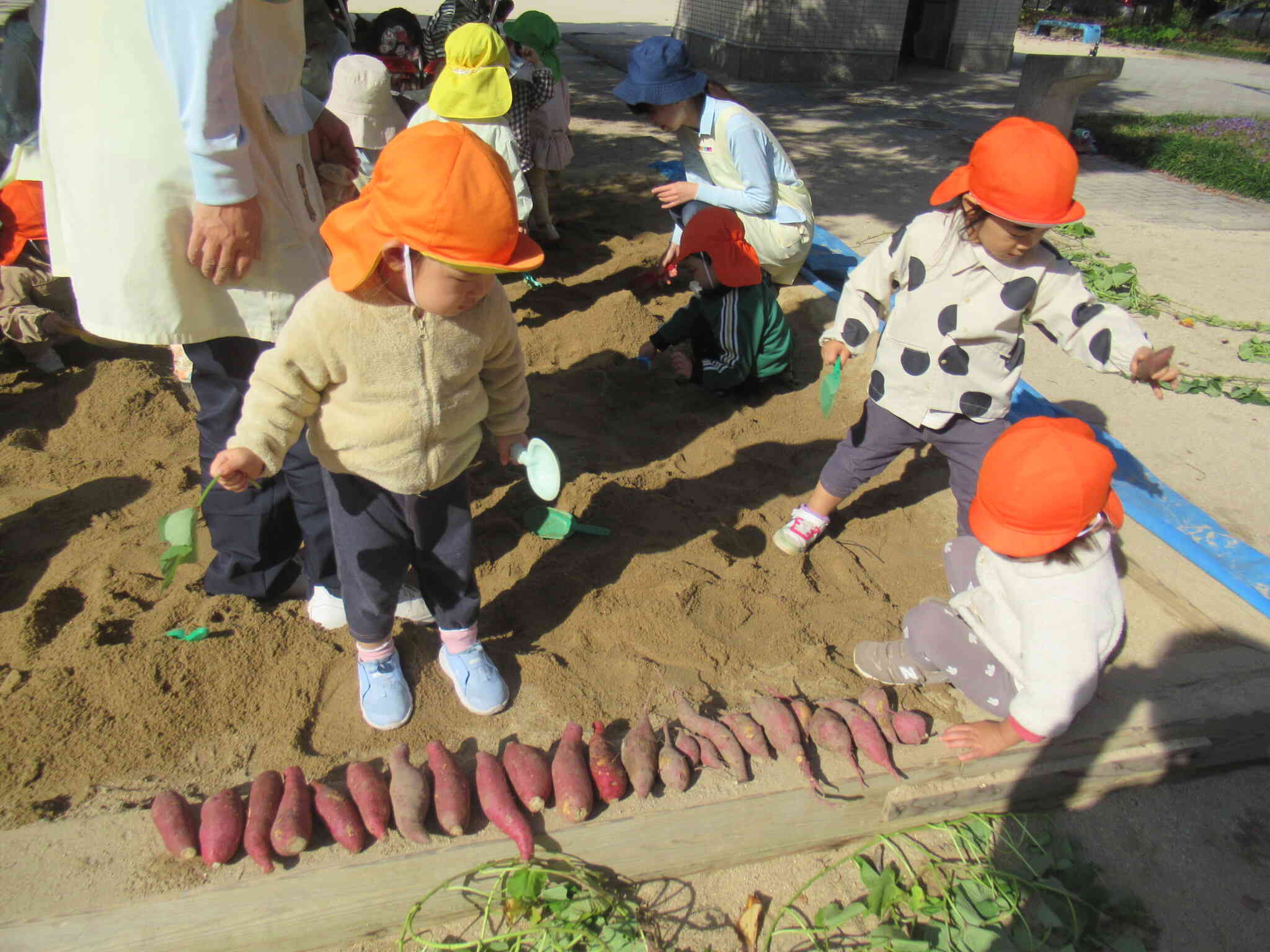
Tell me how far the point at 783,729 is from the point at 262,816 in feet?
3.88

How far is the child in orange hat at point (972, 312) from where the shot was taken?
218 cm

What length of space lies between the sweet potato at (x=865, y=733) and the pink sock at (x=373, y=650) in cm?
114

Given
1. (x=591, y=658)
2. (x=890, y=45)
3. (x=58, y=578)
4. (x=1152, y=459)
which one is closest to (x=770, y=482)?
(x=591, y=658)

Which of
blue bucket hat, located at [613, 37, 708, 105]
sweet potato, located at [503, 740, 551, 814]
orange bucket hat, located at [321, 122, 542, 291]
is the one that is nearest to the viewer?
orange bucket hat, located at [321, 122, 542, 291]

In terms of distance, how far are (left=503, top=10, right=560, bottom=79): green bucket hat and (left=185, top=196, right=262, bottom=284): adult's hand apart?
3911 millimetres

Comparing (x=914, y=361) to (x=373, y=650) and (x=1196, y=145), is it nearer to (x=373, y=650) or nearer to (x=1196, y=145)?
(x=373, y=650)

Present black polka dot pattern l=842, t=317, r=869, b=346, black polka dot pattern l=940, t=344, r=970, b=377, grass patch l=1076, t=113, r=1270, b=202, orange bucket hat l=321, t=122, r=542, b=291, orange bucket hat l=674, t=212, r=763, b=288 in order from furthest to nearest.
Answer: grass patch l=1076, t=113, r=1270, b=202, orange bucket hat l=674, t=212, r=763, b=288, black polka dot pattern l=842, t=317, r=869, b=346, black polka dot pattern l=940, t=344, r=970, b=377, orange bucket hat l=321, t=122, r=542, b=291

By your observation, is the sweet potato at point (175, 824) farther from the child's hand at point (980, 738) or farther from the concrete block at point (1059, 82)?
the concrete block at point (1059, 82)

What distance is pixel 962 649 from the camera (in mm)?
2180

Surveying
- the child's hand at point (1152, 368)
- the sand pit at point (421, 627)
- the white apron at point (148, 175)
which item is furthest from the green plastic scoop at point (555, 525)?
the child's hand at point (1152, 368)

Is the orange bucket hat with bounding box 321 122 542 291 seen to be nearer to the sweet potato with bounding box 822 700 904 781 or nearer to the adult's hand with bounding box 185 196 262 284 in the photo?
the adult's hand with bounding box 185 196 262 284

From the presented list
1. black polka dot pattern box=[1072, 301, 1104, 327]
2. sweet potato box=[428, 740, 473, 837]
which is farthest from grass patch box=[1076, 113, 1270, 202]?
sweet potato box=[428, 740, 473, 837]

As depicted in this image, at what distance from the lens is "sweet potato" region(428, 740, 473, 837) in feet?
5.98

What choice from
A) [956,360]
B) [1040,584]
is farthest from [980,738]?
[956,360]
